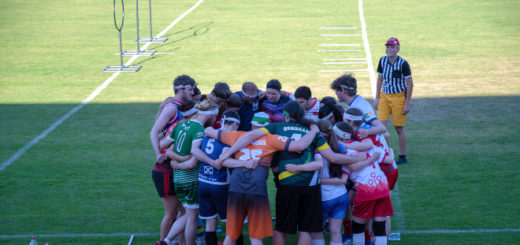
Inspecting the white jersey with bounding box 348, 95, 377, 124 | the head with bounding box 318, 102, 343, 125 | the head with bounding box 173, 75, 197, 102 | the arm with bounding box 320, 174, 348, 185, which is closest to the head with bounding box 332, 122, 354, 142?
the arm with bounding box 320, 174, 348, 185

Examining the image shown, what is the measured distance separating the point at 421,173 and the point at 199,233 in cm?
421

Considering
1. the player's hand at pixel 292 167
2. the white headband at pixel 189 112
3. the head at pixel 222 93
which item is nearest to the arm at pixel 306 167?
the player's hand at pixel 292 167

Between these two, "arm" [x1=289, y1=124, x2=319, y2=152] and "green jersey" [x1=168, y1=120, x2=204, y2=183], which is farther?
"green jersey" [x1=168, y1=120, x2=204, y2=183]

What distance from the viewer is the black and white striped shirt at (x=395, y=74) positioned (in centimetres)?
1003

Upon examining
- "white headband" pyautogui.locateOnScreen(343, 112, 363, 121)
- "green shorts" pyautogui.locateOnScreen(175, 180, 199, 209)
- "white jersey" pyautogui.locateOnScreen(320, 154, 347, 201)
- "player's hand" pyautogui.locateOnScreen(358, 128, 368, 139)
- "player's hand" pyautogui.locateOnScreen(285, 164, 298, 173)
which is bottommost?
"green shorts" pyautogui.locateOnScreen(175, 180, 199, 209)

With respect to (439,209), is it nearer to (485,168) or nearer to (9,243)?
(485,168)

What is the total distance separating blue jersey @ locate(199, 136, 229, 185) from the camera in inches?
251

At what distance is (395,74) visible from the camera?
1011 centimetres

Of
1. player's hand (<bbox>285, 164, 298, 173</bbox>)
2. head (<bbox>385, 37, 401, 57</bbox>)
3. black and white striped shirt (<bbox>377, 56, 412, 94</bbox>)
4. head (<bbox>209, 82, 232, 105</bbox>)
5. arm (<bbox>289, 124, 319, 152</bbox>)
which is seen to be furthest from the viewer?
black and white striped shirt (<bbox>377, 56, 412, 94</bbox>)

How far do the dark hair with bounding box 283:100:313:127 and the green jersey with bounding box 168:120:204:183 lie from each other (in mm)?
1086

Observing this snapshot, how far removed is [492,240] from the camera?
23.3ft

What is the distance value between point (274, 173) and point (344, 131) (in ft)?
3.03

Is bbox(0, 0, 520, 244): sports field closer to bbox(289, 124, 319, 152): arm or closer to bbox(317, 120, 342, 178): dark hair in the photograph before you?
bbox(317, 120, 342, 178): dark hair

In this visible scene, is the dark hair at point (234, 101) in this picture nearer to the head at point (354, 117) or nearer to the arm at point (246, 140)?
the arm at point (246, 140)
